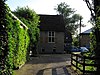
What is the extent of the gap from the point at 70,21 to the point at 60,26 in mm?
38496

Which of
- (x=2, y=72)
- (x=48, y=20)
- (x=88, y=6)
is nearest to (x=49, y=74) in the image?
(x=88, y=6)

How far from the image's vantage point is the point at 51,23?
5759 centimetres

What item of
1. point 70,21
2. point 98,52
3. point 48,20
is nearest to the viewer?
point 98,52

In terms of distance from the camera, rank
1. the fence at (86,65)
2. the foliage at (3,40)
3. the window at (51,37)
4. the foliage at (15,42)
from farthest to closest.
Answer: the window at (51,37)
the fence at (86,65)
the foliage at (15,42)
the foliage at (3,40)

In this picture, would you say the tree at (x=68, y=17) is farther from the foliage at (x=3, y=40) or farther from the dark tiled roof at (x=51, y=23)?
the foliage at (x=3, y=40)

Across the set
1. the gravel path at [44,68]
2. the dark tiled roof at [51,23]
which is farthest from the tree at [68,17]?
the gravel path at [44,68]

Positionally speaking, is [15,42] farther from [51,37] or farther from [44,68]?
[51,37]

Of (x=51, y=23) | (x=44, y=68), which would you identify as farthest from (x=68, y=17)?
(x=44, y=68)

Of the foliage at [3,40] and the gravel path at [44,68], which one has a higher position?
the foliage at [3,40]

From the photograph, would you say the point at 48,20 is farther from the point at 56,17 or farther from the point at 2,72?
the point at 2,72

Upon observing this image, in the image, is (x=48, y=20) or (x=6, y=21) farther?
(x=48, y=20)

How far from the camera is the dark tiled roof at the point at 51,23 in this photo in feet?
184

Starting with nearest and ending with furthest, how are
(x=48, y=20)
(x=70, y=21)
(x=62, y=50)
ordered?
(x=62, y=50)
(x=48, y=20)
(x=70, y=21)

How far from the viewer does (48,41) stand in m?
55.5
